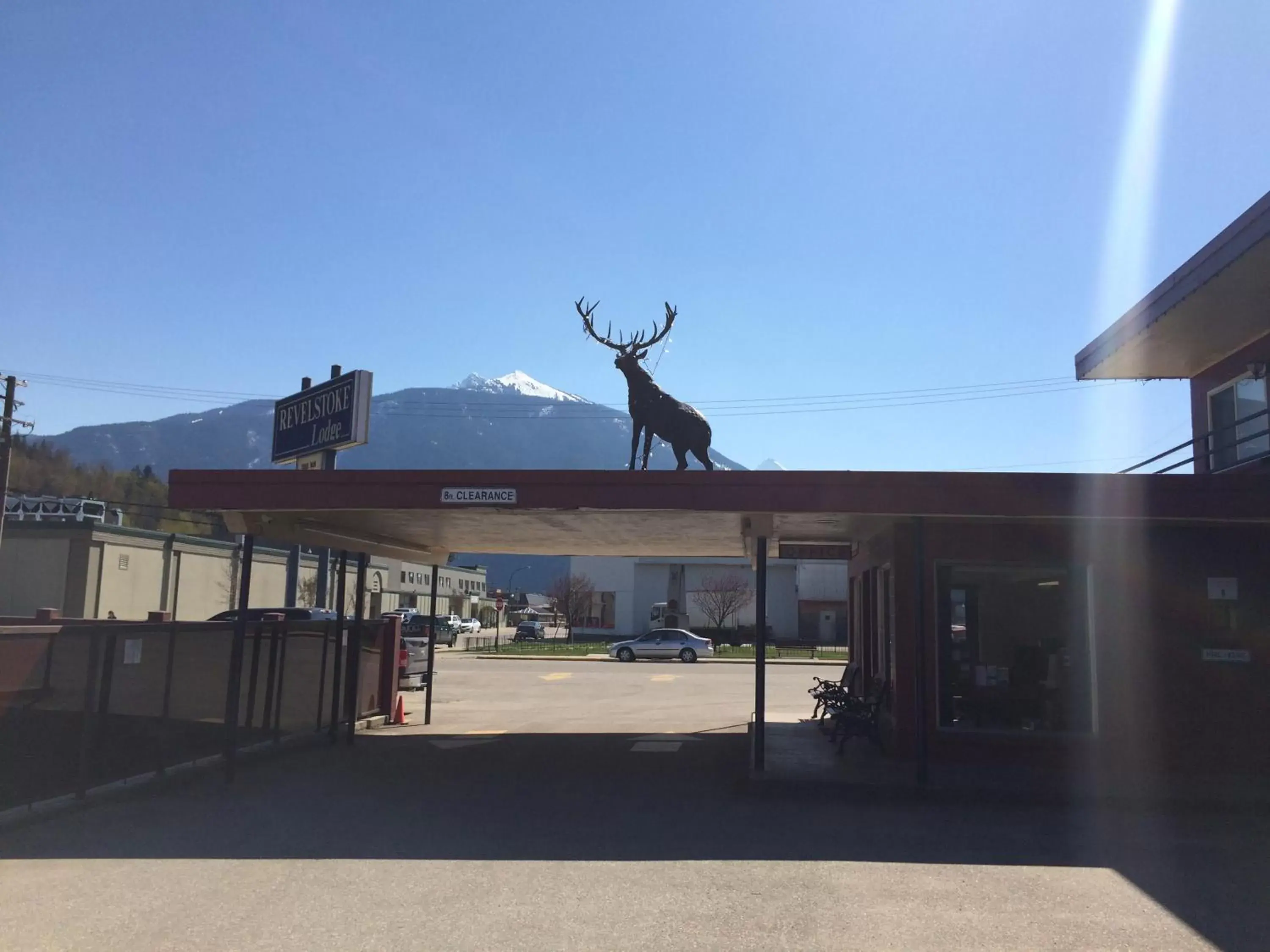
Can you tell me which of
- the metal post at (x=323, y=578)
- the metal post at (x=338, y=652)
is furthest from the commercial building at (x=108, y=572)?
the metal post at (x=338, y=652)

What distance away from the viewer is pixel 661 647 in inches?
1661

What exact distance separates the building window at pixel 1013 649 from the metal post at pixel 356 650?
8051mm

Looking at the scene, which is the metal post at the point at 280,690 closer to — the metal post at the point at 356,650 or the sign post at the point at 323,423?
the metal post at the point at 356,650

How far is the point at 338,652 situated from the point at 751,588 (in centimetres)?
5413

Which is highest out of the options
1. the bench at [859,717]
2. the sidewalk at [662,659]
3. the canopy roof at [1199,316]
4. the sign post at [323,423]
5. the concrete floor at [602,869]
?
the sign post at [323,423]

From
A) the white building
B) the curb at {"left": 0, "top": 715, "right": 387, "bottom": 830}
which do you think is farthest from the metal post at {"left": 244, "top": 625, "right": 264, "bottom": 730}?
the white building

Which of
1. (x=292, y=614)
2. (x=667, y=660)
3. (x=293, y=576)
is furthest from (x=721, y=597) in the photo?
(x=292, y=614)

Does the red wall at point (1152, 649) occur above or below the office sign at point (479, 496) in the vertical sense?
below

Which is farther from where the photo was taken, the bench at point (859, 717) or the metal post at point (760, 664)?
the bench at point (859, 717)

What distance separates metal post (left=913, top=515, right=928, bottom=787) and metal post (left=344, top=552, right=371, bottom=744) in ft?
25.6

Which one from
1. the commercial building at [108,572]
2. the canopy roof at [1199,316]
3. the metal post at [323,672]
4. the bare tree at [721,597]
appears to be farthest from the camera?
the bare tree at [721,597]

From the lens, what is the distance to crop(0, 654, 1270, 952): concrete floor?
6191 millimetres

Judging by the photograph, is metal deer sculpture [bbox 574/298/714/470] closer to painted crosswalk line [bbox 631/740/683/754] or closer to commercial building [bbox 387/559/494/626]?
painted crosswalk line [bbox 631/740/683/754]

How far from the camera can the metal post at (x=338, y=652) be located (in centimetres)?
1430
